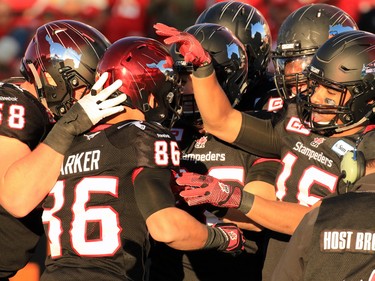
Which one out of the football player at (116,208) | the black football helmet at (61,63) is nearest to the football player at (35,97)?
the black football helmet at (61,63)

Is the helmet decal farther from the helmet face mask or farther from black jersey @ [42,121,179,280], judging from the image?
the helmet face mask

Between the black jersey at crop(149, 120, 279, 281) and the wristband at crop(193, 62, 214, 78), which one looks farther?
the black jersey at crop(149, 120, 279, 281)

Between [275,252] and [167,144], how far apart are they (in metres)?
1.22

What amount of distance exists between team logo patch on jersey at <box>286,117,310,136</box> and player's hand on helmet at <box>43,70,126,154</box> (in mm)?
1132

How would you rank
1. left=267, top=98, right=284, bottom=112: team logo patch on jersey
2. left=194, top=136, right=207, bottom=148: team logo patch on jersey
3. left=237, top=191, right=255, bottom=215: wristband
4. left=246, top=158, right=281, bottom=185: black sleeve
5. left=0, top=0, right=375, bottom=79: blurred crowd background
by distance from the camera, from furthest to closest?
left=0, top=0, right=375, bottom=79: blurred crowd background → left=267, top=98, right=284, bottom=112: team logo patch on jersey → left=194, top=136, right=207, bottom=148: team logo patch on jersey → left=246, top=158, right=281, bottom=185: black sleeve → left=237, top=191, right=255, bottom=215: wristband

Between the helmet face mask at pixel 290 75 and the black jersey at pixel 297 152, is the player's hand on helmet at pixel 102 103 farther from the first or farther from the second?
the helmet face mask at pixel 290 75

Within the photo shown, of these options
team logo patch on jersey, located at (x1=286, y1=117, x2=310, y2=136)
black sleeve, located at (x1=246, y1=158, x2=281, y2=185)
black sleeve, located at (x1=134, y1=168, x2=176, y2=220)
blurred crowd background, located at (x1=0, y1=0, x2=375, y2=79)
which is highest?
black sleeve, located at (x1=134, y1=168, x2=176, y2=220)

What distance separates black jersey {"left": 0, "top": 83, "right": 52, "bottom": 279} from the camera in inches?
180

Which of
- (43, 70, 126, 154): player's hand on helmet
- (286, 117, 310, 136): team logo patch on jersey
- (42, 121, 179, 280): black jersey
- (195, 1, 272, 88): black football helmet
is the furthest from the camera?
(195, 1, 272, 88): black football helmet

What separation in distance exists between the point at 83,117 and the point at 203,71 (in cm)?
90

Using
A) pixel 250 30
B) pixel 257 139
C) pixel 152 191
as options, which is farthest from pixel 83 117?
pixel 250 30

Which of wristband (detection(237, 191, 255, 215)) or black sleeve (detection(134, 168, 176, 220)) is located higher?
black sleeve (detection(134, 168, 176, 220))

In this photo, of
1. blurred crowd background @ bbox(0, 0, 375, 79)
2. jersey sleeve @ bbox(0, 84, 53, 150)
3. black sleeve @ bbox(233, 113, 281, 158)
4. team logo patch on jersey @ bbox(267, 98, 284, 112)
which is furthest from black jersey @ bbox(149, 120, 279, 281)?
blurred crowd background @ bbox(0, 0, 375, 79)

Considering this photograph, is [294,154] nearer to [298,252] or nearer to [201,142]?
[201,142]
